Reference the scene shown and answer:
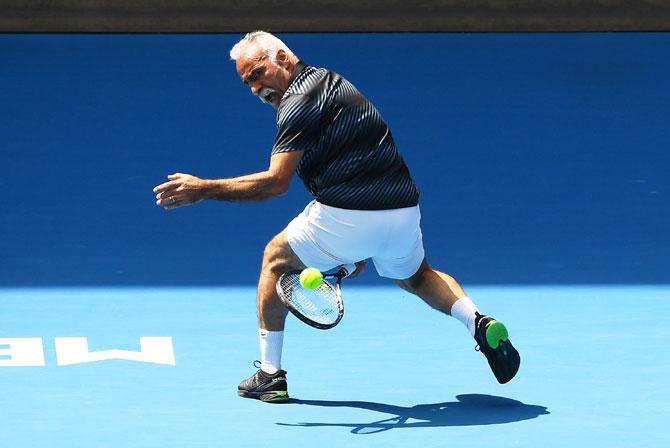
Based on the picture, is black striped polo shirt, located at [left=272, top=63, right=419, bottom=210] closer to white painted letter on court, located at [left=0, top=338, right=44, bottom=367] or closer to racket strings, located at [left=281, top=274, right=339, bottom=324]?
racket strings, located at [left=281, top=274, right=339, bottom=324]

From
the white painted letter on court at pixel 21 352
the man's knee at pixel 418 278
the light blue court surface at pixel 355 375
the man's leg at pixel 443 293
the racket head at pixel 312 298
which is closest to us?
the light blue court surface at pixel 355 375

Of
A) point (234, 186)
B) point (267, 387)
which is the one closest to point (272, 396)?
point (267, 387)

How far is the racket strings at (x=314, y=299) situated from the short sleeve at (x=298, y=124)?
57 cm

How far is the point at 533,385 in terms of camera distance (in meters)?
7.60

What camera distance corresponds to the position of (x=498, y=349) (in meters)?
7.31

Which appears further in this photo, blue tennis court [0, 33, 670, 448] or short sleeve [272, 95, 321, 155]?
blue tennis court [0, 33, 670, 448]

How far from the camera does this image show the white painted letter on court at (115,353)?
7996 mm

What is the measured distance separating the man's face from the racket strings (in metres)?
0.80

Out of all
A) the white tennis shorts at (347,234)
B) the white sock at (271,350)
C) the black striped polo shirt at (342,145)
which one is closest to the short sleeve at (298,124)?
the black striped polo shirt at (342,145)

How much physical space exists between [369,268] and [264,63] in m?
2.65

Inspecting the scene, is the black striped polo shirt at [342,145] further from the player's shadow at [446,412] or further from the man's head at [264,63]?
the player's shadow at [446,412]

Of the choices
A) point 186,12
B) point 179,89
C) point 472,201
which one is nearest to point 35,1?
point 186,12

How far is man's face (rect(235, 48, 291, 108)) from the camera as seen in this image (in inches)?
285

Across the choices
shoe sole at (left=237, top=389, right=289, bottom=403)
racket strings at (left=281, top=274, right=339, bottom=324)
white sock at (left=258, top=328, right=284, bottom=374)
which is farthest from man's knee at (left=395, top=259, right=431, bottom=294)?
shoe sole at (left=237, top=389, right=289, bottom=403)
